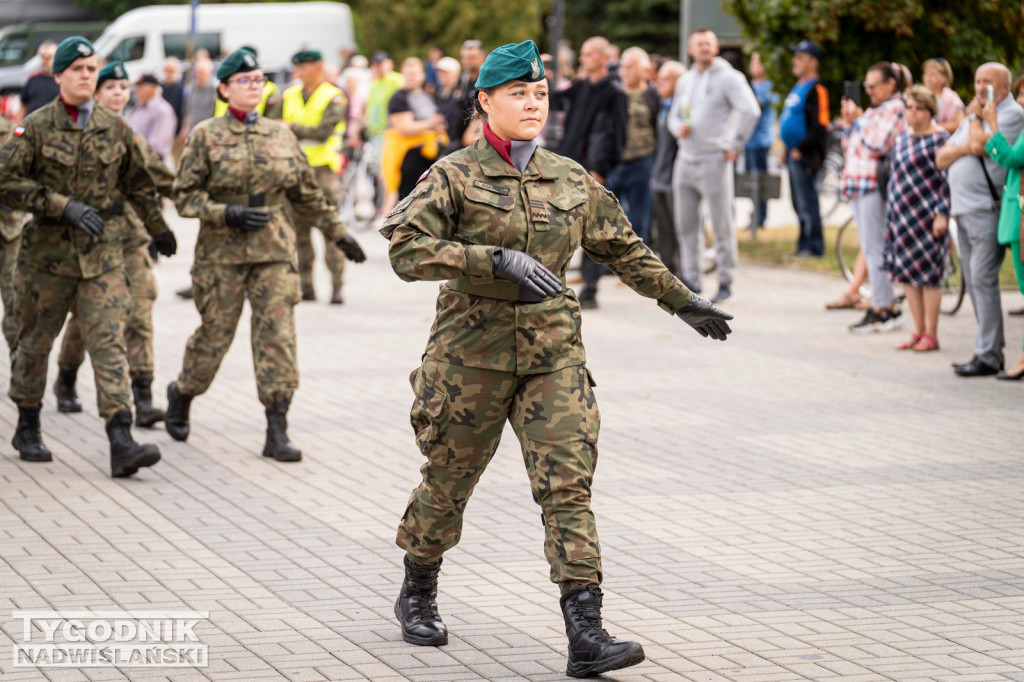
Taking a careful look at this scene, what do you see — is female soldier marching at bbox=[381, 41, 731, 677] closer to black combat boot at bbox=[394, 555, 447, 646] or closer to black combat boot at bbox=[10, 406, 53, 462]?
black combat boot at bbox=[394, 555, 447, 646]

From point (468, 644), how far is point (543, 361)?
3.45ft

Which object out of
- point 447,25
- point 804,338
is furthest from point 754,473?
point 447,25

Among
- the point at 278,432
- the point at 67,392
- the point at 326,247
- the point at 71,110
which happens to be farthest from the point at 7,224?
the point at 326,247

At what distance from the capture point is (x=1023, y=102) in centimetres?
1021

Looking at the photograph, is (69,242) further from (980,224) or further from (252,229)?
(980,224)

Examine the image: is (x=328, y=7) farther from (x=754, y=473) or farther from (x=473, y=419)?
(x=473, y=419)

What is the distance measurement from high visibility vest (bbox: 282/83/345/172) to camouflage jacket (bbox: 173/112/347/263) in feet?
15.5

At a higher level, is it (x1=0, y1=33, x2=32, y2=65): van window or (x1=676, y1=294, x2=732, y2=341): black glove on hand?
(x1=0, y1=33, x2=32, y2=65): van window

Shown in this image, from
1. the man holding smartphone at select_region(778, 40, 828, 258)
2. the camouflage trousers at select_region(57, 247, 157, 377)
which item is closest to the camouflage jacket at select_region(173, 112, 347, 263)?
the camouflage trousers at select_region(57, 247, 157, 377)

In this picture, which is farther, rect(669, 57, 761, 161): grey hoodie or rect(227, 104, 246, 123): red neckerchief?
rect(669, 57, 761, 161): grey hoodie

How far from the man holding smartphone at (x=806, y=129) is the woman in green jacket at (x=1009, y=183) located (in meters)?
6.08

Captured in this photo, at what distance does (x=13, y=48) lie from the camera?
40.5m

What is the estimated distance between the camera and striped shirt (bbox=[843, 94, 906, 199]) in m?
12.4

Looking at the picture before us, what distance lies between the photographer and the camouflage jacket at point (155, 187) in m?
8.30
